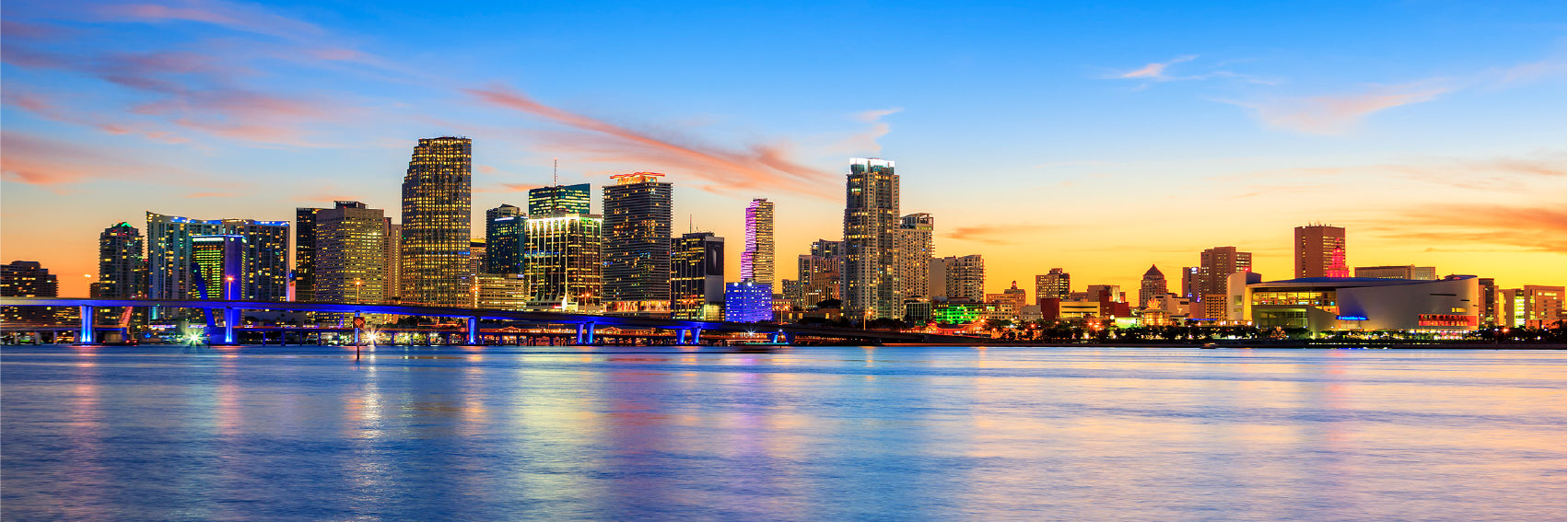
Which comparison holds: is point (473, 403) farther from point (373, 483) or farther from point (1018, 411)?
point (373, 483)

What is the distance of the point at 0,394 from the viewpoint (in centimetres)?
5834

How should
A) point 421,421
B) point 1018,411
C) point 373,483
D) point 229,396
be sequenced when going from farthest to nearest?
point 229,396
point 1018,411
point 421,421
point 373,483

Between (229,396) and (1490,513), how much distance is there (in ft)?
160

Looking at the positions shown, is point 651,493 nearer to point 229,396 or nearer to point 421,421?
point 421,421

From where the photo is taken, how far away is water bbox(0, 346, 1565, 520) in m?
22.8

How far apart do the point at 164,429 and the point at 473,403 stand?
50.5 feet

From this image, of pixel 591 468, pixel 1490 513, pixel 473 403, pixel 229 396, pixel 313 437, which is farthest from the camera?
pixel 229 396

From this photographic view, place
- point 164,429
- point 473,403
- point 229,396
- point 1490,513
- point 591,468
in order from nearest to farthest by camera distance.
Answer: point 1490,513
point 591,468
point 164,429
point 473,403
point 229,396

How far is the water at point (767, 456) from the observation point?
74.8ft

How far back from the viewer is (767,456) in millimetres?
31641

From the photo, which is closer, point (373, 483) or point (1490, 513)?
point (1490, 513)

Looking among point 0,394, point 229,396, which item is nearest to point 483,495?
point 229,396

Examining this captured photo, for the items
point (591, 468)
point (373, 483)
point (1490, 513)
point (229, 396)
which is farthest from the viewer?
point (229, 396)

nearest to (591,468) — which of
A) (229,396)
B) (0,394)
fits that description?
(229,396)
